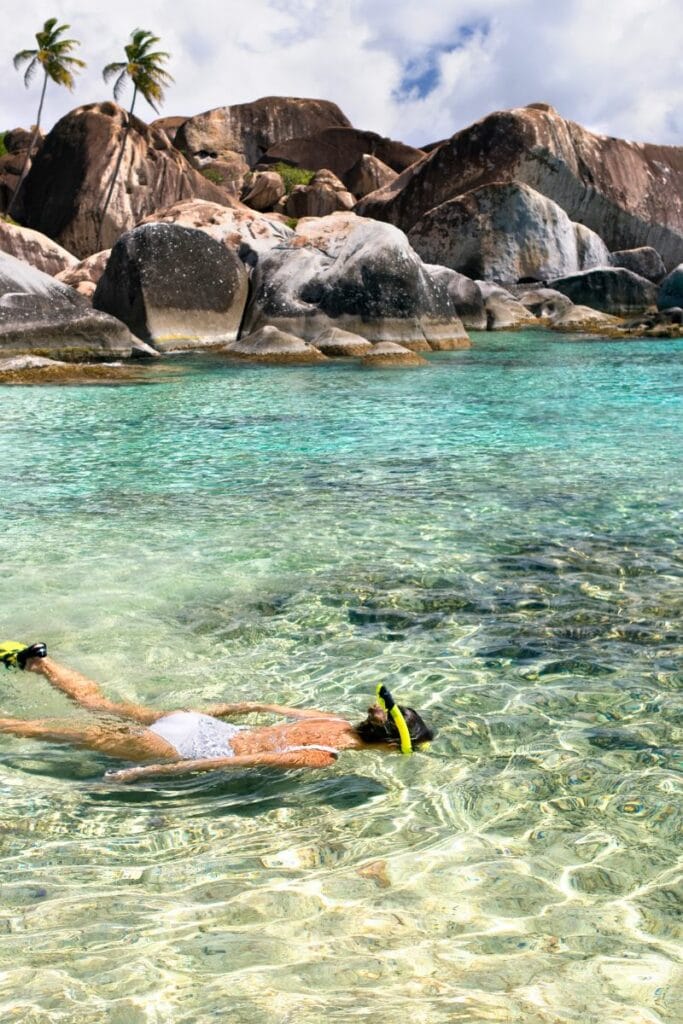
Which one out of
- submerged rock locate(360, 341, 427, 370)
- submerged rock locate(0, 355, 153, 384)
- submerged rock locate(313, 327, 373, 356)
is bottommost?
submerged rock locate(0, 355, 153, 384)

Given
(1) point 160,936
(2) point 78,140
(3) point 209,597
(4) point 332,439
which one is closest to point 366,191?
(2) point 78,140

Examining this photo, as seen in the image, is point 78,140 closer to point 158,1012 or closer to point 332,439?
point 332,439

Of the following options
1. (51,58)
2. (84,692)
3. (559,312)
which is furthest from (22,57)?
(84,692)

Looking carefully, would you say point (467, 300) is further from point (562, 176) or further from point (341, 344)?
point (562, 176)

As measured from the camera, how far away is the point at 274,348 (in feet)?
73.8

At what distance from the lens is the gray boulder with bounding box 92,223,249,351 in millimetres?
23719

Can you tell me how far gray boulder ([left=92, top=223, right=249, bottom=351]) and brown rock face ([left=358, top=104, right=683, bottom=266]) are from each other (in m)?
21.4

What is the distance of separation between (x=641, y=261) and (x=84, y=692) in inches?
1634

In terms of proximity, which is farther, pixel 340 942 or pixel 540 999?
pixel 340 942

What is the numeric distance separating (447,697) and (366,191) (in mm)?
53689

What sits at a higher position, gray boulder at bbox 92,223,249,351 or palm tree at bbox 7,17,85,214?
palm tree at bbox 7,17,85,214

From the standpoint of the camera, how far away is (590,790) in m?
3.92

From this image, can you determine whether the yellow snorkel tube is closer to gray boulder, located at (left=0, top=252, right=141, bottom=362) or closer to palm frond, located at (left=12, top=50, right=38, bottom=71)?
gray boulder, located at (left=0, top=252, right=141, bottom=362)

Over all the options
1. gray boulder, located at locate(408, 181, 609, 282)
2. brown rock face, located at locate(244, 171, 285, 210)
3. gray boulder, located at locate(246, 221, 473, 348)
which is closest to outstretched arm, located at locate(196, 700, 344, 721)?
gray boulder, located at locate(246, 221, 473, 348)
